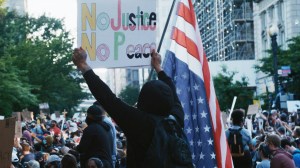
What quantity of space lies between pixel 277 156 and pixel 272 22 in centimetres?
5828

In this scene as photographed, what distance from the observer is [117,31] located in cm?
786

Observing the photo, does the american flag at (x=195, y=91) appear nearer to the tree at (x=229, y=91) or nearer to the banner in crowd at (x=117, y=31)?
the banner in crowd at (x=117, y=31)

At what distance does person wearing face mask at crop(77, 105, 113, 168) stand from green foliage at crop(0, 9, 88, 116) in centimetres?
3593

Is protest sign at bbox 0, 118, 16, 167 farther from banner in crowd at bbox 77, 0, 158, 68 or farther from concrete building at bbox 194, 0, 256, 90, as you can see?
concrete building at bbox 194, 0, 256, 90

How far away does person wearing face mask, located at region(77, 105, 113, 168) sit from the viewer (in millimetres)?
9125

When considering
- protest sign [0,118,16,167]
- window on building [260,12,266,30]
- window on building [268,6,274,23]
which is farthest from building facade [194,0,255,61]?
protest sign [0,118,16,167]

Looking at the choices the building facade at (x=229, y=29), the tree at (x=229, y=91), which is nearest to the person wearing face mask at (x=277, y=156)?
the tree at (x=229, y=91)

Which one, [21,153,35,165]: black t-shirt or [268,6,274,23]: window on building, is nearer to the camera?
[21,153,35,165]: black t-shirt

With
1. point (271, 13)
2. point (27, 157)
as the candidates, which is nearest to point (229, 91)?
point (271, 13)

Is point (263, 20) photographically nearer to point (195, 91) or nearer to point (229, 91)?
point (229, 91)

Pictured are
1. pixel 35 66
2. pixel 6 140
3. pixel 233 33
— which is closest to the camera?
pixel 6 140

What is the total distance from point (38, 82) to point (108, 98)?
54.2 m

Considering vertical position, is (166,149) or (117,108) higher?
(117,108)

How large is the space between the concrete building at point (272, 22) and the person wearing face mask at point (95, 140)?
43.8m
